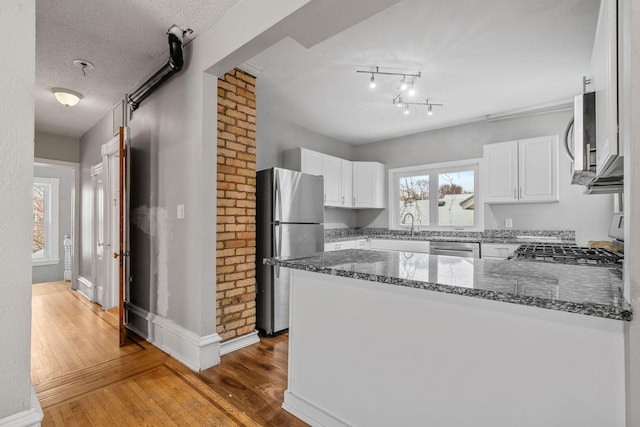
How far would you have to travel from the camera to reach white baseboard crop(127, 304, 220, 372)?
2307 millimetres

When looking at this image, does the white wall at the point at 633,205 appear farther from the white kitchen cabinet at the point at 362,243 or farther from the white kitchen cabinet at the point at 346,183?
the white kitchen cabinet at the point at 346,183

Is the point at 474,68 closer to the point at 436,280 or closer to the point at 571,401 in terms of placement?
the point at 436,280

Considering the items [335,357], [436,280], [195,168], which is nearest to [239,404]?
[335,357]

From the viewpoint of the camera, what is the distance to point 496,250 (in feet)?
12.3

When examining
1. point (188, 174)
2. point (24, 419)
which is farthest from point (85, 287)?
point (24, 419)

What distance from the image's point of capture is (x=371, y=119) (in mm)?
4391

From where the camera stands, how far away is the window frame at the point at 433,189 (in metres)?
4.54

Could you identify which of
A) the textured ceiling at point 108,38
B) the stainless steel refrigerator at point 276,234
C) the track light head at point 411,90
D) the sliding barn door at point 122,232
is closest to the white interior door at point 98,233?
the textured ceiling at point 108,38

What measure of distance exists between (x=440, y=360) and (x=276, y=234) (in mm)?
2032

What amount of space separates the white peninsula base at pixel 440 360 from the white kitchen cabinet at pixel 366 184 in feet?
11.5

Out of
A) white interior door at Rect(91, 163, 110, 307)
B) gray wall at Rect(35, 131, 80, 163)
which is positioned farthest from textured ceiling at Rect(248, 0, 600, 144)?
gray wall at Rect(35, 131, 80, 163)

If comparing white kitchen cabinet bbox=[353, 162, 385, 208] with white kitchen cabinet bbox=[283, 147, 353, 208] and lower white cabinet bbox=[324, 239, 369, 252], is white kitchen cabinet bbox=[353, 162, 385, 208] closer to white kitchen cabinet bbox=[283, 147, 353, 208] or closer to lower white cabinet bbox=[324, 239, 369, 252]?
white kitchen cabinet bbox=[283, 147, 353, 208]

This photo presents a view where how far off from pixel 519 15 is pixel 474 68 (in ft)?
2.48

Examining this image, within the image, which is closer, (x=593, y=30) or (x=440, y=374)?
(x=440, y=374)
